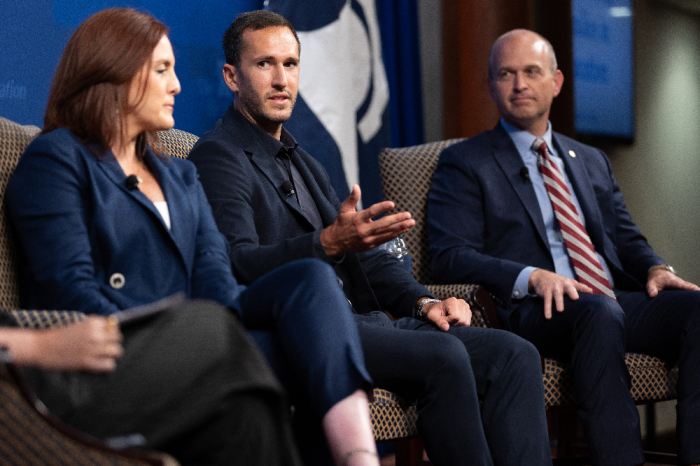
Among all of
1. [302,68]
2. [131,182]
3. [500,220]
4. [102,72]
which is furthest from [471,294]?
[302,68]

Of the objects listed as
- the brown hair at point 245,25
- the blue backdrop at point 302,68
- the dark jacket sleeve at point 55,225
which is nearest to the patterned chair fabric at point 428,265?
the blue backdrop at point 302,68

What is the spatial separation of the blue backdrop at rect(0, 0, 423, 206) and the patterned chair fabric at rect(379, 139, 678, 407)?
1.60 ft

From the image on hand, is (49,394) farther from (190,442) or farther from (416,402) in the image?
(416,402)

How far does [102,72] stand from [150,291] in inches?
20.7

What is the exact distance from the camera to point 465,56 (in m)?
3.81

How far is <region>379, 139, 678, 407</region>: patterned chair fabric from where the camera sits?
227cm

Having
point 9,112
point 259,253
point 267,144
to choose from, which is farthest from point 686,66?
point 9,112

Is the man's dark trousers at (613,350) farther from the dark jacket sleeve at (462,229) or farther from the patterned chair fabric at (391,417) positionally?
the patterned chair fabric at (391,417)

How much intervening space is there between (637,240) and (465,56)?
4.57 feet

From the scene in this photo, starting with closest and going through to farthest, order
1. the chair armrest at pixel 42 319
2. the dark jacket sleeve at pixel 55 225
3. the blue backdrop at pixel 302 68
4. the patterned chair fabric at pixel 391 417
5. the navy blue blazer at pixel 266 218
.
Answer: the chair armrest at pixel 42 319, the dark jacket sleeve at pixel 55 225, the patterned chair fabric at pixel 391 417, the navy blue blazer at pixel 266 218, the blue backdrop at pixel 302 68

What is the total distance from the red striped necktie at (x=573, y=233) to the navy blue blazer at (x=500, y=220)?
0.27ft

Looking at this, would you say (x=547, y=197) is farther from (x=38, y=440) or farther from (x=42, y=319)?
(x=38, y=440)

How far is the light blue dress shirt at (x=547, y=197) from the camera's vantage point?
268 cm

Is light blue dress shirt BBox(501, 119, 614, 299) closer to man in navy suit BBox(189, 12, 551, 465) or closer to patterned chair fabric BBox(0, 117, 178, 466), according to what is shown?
man in navy suit BBox(189, 12, 551, 465)
